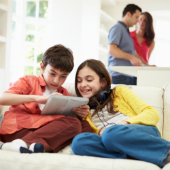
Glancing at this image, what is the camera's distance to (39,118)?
53.6 inches

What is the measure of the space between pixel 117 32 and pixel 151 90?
3.83ft

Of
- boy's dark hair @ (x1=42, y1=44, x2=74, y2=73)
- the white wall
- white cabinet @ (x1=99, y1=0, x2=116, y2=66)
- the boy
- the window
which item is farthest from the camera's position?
white cabinet @ (x1=99, y1=0, x2=116, y2=66)

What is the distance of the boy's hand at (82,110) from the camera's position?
1.45 meters

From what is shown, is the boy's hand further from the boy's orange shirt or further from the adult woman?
the adult woman

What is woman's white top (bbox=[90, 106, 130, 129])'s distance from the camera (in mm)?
1485

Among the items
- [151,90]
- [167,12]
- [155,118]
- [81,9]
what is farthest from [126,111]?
[167,12]

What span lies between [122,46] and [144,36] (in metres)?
0.61

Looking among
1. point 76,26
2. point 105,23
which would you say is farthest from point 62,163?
point 105,23

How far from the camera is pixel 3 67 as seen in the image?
2645mm

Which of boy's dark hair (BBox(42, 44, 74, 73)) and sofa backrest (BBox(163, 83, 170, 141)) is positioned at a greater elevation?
boy's dark hair (BBox(42, 44, 74, 73))

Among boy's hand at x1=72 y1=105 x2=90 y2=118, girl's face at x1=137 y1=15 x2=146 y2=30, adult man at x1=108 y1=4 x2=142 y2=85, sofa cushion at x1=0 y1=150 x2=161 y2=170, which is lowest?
sofa cushion at x1=0 y1=150 x2=161 y2=170

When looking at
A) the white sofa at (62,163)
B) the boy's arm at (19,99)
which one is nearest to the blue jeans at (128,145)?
the white sofa at (62,163)

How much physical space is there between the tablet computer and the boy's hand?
0.03 metres

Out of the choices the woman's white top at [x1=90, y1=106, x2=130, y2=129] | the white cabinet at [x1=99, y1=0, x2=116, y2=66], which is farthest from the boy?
the white cabinet at [x1=99, y1=0, x2=116, y2=66]
